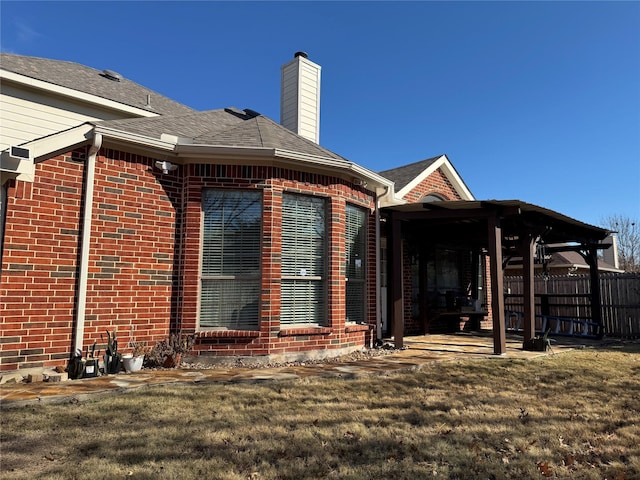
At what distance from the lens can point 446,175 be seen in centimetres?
1343

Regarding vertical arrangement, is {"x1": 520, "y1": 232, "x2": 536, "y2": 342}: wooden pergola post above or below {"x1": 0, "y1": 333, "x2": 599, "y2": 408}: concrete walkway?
above

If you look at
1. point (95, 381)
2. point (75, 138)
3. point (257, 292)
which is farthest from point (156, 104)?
point (95, 381)

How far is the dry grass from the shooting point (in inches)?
123

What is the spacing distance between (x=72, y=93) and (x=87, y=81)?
1.32 m

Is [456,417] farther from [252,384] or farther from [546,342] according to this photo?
[546,342]

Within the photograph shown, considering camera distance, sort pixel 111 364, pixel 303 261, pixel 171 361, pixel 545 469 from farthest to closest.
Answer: pixel 303 261 → pixel 171 361 → pixel 111 364 → pixel 545 469

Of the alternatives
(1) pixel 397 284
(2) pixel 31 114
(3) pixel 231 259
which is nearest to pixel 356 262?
(1) pixel 397 284

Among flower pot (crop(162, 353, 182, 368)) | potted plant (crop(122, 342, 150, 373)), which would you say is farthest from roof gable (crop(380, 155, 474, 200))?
potted plant (crop(122, 342, 150, 373))

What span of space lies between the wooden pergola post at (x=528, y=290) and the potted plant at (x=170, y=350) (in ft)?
21.1

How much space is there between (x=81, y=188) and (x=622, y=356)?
9974mm

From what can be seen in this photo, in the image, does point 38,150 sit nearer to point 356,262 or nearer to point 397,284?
point 356,262

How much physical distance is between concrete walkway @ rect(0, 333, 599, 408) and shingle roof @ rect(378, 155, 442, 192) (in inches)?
190

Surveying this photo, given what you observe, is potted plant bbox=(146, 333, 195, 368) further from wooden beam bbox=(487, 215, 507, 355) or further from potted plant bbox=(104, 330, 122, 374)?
wooden beam bbox=(487, 215, 507, 355)

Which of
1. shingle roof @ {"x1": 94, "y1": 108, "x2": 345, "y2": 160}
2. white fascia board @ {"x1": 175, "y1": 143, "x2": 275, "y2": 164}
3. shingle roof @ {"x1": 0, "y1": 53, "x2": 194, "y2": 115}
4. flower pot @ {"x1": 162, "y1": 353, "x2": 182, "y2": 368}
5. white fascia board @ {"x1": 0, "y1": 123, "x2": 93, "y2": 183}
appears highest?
shingle roof @ {"x1": 0, "y1": 53, "x2": 194, "y2": 115}
